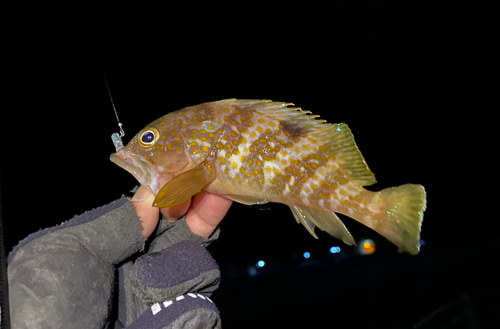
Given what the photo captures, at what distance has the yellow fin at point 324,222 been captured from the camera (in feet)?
5.71

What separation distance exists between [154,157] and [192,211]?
1.53 ft

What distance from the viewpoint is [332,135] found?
5.86ft

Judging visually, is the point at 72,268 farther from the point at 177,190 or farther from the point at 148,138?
the point at 148,138

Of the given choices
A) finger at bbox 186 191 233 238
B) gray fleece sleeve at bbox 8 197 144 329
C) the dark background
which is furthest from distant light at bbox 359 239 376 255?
gray fleece sleeve at bbox 8 197 144 329

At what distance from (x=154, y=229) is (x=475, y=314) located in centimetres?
472

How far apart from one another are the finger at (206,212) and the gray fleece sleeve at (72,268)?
376mm

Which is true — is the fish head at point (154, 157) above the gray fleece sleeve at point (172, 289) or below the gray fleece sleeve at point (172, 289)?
above

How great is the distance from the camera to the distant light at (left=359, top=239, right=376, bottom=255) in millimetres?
7254

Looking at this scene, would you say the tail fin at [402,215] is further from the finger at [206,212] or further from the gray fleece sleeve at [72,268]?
the gray fleece sleeve at [72,268]

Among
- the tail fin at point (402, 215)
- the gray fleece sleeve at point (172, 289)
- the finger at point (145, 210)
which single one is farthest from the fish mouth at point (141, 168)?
the tail fin at point (402, 215)

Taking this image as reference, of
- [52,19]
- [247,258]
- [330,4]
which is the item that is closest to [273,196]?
[247,258]

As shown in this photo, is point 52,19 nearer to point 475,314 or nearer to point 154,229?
point 154,229

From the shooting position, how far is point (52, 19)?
7.72 m

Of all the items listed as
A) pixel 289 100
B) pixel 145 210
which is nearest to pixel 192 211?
pixel 145 210
